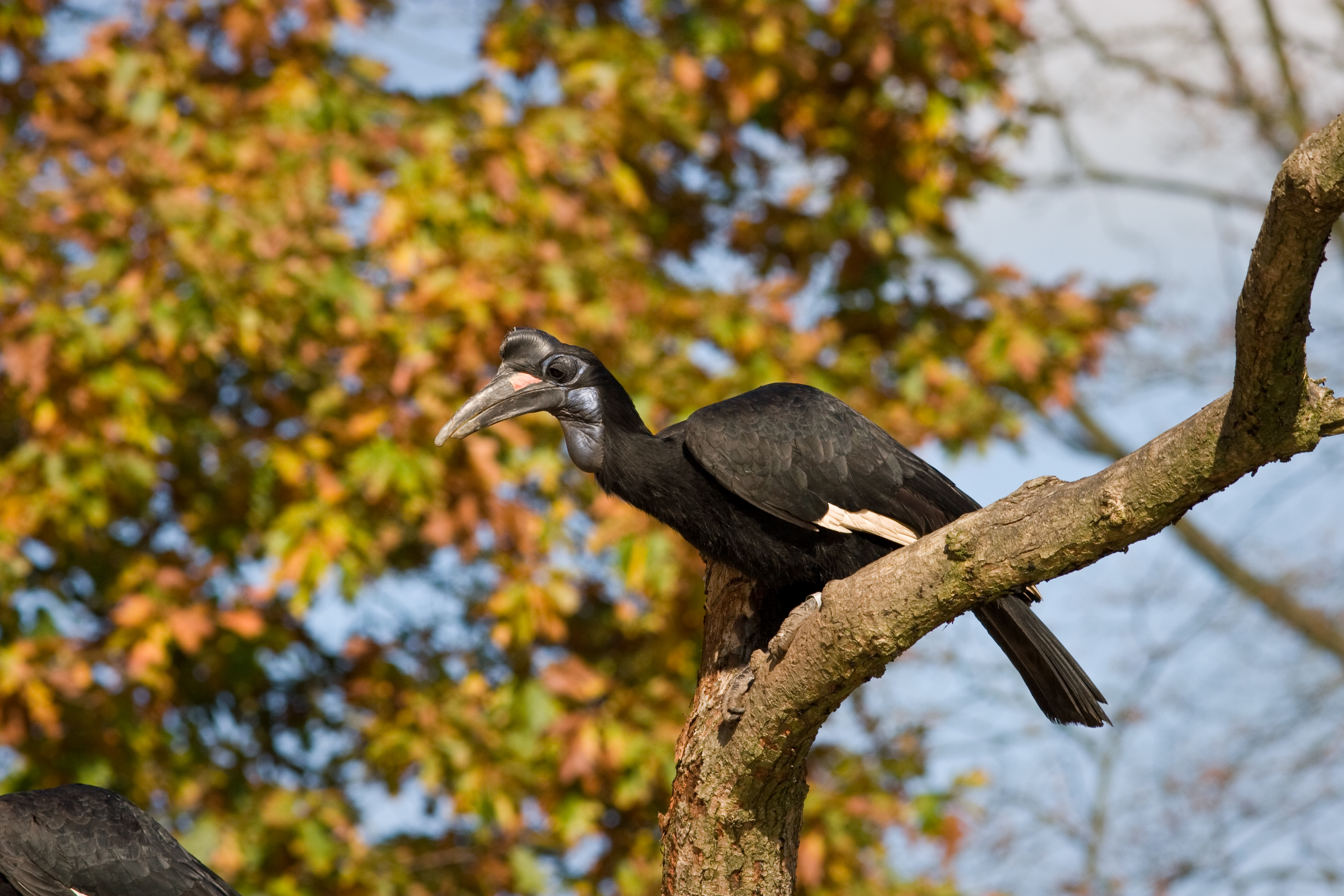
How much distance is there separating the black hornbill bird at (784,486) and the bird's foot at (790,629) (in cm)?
25

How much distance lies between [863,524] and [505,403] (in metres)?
1.00

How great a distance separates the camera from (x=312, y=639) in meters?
6.11

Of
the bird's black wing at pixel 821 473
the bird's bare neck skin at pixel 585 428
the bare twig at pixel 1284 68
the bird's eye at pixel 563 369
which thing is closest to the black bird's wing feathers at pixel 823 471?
the bird's black wing at pixel 821 473

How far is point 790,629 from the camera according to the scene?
2855 millimetres

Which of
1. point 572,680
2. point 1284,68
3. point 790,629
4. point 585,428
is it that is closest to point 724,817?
point 790,629

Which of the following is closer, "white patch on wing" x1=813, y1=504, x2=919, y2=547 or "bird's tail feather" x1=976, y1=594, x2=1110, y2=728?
"bird's tail feather" x1=976, y1=594, x2=1110, y2=728

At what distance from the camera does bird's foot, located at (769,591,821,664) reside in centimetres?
280

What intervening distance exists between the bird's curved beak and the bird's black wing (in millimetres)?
425

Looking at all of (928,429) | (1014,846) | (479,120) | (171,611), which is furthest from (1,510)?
(1014,846)

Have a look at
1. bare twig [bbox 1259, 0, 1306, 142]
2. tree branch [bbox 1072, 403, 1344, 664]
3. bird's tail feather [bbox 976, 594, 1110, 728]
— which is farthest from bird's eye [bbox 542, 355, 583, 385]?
bare twig [bbox 1259, 0, 1306, 142]

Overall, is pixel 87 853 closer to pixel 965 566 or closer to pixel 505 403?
pixel 505 403

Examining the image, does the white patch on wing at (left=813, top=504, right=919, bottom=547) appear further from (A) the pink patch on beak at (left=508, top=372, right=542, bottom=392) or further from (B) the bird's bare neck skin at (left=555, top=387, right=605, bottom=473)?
(A) the pink patch on beak at (left=508, top=372, right=542, bottom=392)

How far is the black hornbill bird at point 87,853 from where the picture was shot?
10.9 feet

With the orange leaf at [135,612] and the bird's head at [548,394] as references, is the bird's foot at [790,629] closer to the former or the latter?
the bird's head at [548,394]
